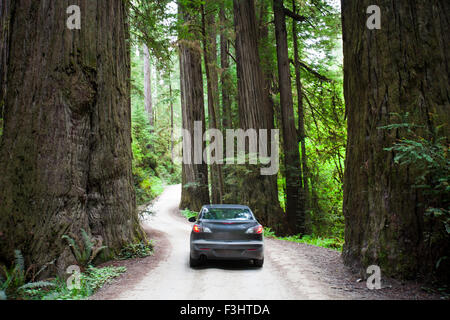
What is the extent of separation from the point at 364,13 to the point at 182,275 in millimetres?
6673

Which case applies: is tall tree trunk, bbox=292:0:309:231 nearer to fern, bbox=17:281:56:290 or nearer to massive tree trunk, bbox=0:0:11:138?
fern, bbox=17:281:56:290

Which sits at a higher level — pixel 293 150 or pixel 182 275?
pixel 293 150

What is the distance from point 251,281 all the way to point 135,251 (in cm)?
361

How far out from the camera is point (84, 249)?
707 centimetres

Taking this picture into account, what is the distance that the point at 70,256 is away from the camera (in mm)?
6723

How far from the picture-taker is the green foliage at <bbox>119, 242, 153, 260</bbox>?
8139 millimetres

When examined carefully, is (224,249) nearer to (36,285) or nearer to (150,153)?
(36,285)

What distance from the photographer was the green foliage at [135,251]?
8139 millimetres

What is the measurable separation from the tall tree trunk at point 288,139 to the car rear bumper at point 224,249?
772 centimetres

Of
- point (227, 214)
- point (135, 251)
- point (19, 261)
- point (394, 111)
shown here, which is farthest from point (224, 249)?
point (394, 111)

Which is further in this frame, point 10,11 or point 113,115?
point 113,115

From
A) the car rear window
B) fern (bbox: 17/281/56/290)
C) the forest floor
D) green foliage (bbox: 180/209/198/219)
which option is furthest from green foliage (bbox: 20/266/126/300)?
green foliage (bbox: 180/209/198/219)
